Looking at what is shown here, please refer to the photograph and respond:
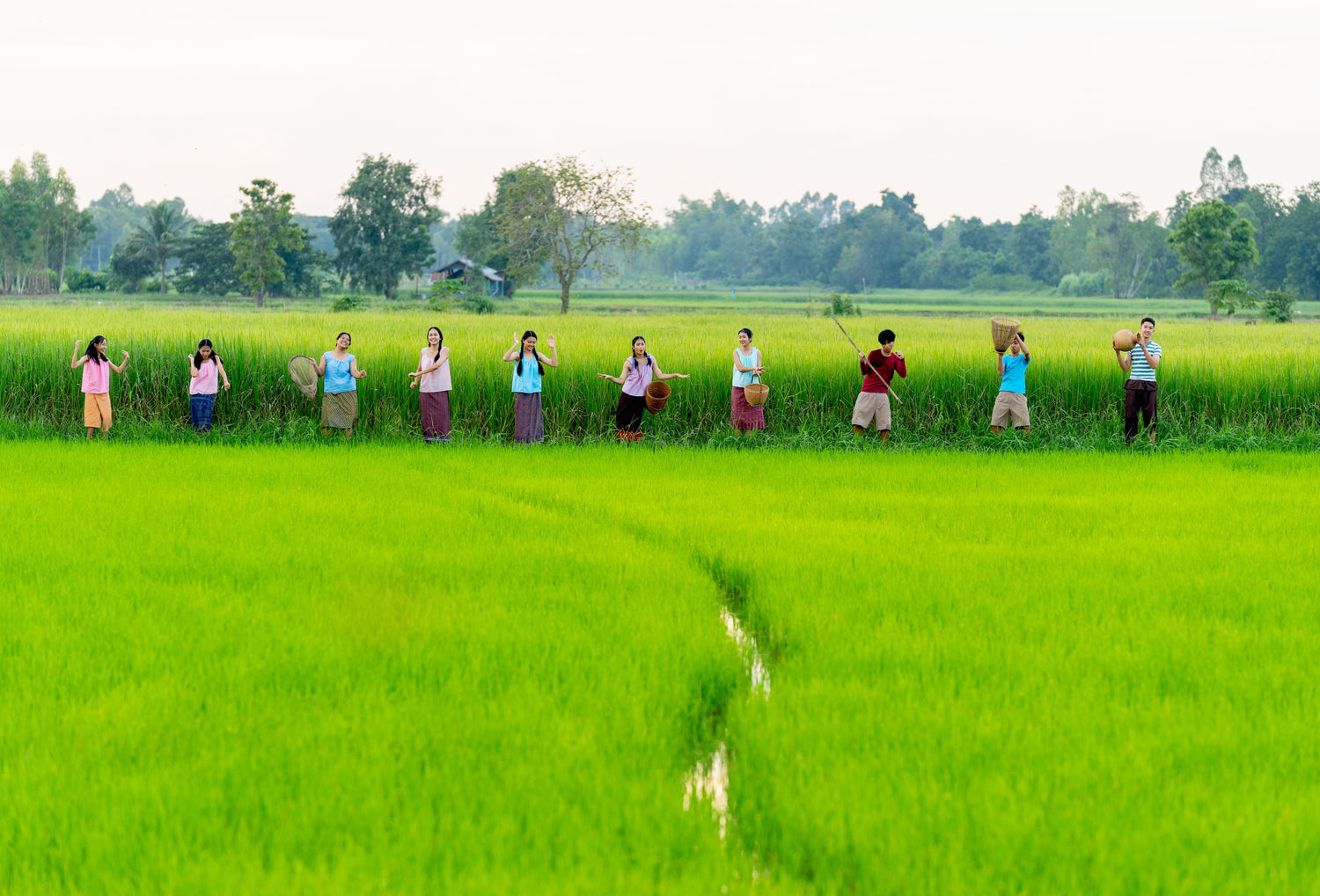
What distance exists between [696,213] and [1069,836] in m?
151

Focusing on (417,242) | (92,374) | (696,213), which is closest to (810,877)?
(92,374)

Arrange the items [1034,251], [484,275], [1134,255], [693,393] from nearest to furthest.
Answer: [693,393] → [484,275] → [1134,255] → [1034,251]

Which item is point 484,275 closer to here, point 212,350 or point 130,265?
point 130,265

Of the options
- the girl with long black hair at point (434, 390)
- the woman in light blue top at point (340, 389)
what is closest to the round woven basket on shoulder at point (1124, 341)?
the girl with long black hair at point (434, 390)

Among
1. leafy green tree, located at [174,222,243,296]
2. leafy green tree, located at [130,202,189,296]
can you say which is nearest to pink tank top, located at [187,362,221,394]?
leafy green tree, located at [174,222,243,296]

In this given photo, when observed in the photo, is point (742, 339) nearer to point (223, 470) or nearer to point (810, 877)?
point (223, 470)

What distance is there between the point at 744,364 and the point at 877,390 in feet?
5.69

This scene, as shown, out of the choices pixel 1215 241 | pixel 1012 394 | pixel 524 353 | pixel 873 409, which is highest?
pixel 1215 241

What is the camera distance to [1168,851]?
140 inches

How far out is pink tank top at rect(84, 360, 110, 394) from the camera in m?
13.2

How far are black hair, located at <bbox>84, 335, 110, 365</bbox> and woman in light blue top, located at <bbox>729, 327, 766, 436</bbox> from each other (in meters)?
7.94

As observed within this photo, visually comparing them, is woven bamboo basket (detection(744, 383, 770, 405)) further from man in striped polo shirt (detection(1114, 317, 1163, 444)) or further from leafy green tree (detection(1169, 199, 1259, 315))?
leafy green tree (detection(1169, 199, 1259, 315))

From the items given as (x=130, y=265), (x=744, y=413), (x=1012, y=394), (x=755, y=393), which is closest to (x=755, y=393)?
(x=755, y=393)

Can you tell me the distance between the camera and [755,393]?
511 inches
